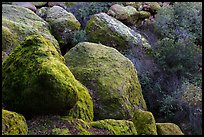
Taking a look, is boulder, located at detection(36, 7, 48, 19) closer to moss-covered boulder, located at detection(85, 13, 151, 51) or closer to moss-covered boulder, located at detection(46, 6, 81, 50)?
moss-covered boulder, located at detection(46, 6, 81, 50)

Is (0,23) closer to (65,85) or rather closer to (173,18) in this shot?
(65,85)

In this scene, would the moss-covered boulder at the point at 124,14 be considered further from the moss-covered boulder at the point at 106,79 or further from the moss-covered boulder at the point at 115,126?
the moss-covered boulder at the point at 115,126

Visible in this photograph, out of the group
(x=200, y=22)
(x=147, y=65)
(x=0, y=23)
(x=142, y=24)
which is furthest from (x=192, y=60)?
(x=0, y=23)

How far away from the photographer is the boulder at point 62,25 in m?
12.4

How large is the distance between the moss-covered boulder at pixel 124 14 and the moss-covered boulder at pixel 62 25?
2.50 meters

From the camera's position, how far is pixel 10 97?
6176 millimetres

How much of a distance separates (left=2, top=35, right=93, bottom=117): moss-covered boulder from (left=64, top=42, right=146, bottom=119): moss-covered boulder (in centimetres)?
202

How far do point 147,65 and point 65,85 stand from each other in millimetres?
6776

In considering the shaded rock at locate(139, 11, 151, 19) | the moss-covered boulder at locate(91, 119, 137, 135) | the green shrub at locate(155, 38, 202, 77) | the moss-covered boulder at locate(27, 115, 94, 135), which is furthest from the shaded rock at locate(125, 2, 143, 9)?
the moss-covered boulder at locate(27, 115, 94, 135)

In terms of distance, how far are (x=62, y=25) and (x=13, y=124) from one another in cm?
771

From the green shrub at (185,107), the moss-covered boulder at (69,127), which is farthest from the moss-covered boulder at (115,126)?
the green shrub at (185,107)

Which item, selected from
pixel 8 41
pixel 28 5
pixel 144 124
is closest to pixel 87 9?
pixel 28 5

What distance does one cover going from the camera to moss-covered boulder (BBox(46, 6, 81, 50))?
12417 millimetres

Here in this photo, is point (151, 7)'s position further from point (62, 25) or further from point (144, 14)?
point (62, 25)
